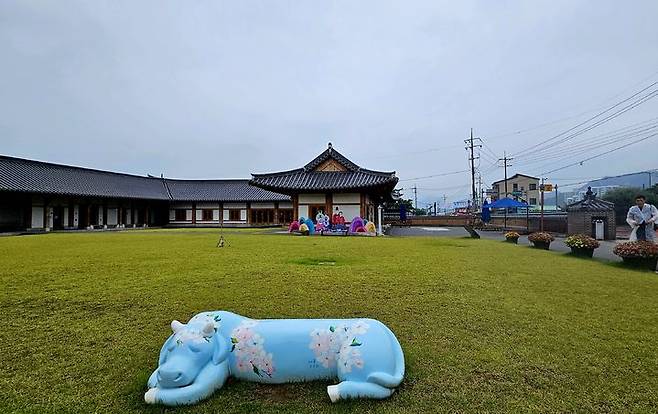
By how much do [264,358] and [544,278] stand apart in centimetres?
657

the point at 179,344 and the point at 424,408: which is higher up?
the point at 179,344

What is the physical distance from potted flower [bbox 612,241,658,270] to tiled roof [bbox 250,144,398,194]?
13.8 m

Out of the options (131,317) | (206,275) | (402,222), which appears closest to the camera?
(131,317)

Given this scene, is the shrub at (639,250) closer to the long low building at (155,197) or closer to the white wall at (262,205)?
the long low building at (155,197)

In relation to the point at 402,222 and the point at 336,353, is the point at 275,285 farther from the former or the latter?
the point at 402,222

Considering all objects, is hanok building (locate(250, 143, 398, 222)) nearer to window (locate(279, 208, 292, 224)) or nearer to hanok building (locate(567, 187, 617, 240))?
hanok building (locate(567, 187, 617, 240))

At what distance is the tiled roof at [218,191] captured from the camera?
38.6 m

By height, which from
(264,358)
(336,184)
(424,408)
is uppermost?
(336,184)

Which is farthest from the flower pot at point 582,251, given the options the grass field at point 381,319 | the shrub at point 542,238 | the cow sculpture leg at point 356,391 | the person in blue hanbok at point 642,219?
the cow sculpture leg at point 356,391

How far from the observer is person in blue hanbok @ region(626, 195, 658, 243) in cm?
953

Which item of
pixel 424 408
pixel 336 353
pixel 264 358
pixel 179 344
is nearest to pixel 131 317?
pixel 179 344

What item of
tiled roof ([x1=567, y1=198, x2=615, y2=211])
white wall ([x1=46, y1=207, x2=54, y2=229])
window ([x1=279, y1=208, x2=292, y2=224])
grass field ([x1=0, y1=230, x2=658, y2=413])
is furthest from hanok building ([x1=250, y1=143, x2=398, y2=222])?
white wall ([x1=46, y1=207, x2=54, y2=229])

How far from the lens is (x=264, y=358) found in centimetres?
313

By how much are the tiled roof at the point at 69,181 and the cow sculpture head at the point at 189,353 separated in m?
28.5
